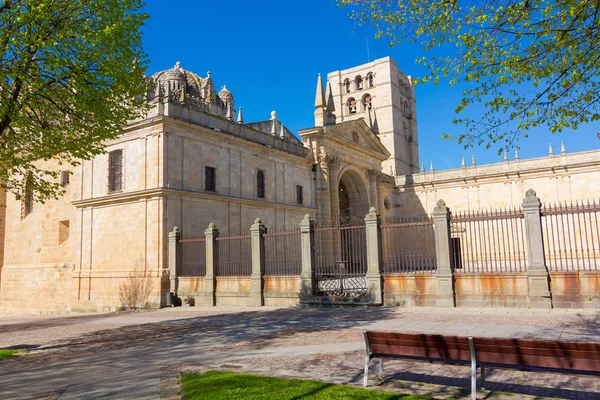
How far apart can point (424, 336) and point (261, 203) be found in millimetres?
21771

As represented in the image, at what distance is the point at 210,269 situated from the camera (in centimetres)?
1980

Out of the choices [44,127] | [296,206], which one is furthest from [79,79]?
[296,206]

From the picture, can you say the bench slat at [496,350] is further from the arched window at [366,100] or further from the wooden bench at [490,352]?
the arched window at [366,100]

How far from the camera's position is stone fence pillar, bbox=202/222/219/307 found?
64.7ft

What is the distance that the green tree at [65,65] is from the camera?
11250 millimetres

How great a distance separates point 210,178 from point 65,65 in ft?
42.6

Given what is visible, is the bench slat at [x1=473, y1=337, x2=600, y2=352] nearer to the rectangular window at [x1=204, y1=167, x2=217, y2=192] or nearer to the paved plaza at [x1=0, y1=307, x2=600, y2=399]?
the paved plaza at [x1=0, y1=307, x2=600, y2=399]

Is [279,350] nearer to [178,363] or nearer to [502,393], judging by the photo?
[178,363]

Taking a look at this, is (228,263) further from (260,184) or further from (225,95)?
(225,95)

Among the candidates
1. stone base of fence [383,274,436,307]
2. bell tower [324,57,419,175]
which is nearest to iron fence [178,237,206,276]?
stone base of fence [383,274,436,307]

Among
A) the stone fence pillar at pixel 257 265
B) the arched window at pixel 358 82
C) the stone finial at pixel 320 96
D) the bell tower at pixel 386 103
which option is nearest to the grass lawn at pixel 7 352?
the stone fence pillar at pixel 257 265

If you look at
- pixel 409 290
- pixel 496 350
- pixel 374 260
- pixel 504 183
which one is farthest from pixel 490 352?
pixel 504 183

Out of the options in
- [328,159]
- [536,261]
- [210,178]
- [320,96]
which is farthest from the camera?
[320,96]

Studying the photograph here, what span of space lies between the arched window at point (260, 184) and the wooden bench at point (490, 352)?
857 inches
